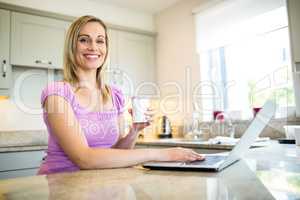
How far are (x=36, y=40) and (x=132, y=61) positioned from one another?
1.11 m

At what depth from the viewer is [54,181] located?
2.22 feet

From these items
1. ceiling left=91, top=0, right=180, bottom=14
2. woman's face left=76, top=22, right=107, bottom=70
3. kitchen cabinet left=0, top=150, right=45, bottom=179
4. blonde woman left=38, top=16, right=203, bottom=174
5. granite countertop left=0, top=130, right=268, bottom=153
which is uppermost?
ceiling left=91, top=0, right=180, bottom=14

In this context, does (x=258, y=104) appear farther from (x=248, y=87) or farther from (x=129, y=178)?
(x=129, y=178)

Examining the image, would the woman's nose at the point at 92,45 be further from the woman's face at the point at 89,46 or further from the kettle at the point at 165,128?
the kettle at the point at 165,128

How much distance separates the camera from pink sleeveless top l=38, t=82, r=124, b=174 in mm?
1029

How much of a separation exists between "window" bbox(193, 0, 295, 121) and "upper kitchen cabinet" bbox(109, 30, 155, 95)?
74cm

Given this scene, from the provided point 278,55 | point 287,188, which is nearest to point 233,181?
point 287,188

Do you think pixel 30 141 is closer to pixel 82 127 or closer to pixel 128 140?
pixel 128 140

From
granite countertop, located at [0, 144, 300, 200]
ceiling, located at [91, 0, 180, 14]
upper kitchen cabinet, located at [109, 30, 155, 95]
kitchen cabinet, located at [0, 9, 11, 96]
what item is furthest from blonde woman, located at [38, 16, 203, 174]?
ceiling, located at [91, 0, 180, 14]

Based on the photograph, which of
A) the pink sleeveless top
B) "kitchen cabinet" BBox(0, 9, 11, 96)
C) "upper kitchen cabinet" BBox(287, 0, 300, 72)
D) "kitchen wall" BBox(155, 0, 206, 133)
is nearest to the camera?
the pink sleeveless top

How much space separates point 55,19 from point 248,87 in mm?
2025

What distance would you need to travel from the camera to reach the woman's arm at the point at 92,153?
2.86ft

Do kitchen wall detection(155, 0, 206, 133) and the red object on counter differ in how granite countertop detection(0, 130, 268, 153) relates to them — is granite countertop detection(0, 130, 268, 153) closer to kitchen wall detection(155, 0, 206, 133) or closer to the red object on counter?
the red object on counter
